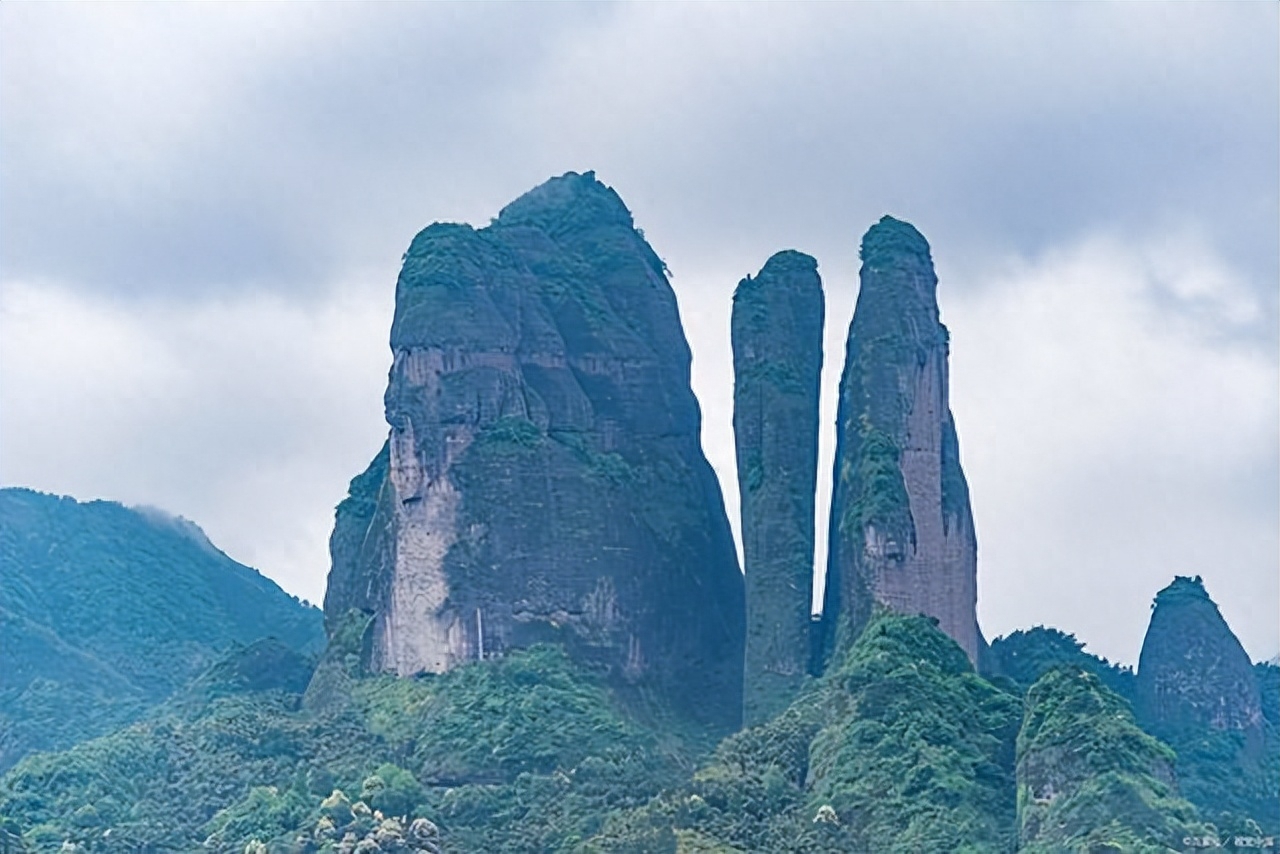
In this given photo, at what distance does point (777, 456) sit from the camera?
2393 inches

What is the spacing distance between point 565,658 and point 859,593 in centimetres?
752

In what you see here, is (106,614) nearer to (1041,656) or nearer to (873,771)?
(1041,656)

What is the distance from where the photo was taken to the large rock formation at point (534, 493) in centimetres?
6050

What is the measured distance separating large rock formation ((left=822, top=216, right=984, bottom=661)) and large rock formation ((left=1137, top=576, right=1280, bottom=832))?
6547mm

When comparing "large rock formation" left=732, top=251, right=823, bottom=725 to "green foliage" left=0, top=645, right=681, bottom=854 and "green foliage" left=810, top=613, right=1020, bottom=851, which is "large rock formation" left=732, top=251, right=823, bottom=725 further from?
"green foliage" left=810, top=613, right=1020, bottom=851

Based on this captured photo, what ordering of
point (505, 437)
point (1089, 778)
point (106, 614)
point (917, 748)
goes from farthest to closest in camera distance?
point (106, 614) → point (505, 437) → point (917, 748) → point (1089, 778)

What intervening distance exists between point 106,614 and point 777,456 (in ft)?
115

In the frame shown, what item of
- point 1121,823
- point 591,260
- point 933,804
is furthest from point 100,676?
point 1121,823

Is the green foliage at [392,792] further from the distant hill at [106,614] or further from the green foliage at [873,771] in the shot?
the distant hill at [106,614]

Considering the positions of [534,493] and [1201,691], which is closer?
[534,493]

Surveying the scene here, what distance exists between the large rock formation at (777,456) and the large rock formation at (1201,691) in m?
10.5

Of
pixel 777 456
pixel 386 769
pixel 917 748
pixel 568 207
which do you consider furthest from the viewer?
pixel 568 207

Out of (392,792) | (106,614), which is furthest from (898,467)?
(106,614)

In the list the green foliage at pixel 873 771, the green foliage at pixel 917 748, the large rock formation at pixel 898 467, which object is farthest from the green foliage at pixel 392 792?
the large rock formation at pixel 898 467
